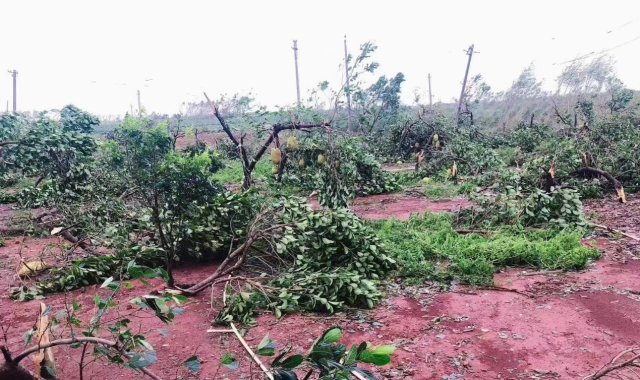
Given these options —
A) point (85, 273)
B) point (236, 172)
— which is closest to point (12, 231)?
Answer: point (85, 273)

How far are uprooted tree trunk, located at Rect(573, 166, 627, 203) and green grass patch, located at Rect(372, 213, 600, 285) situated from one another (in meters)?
2.86

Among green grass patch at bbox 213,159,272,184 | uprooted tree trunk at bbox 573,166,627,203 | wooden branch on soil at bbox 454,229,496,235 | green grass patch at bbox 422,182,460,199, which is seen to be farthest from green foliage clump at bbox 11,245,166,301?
green grass patch at bbox 213,159,272,184

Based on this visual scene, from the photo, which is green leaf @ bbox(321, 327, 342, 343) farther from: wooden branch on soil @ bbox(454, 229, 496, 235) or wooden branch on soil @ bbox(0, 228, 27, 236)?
wooden branch on soil @ bbox(0, 228, 27, 236)

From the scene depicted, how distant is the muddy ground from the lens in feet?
10.1

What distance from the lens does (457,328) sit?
362 centimetres

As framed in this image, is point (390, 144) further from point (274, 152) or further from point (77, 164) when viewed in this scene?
point (77, 164)

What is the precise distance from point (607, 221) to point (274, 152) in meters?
5.82

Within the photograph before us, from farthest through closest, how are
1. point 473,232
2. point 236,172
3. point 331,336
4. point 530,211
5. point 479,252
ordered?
1. point 236,172
2. point 530,211
3. point 473,232
4. point 479,252
5. point 331,336

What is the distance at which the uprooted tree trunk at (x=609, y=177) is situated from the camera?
7790mm

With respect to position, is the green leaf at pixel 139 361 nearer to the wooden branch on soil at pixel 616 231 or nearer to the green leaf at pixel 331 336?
the green leaf at pixel 331 336

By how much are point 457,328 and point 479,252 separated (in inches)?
69.0

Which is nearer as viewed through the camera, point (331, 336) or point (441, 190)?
point (331, 336)

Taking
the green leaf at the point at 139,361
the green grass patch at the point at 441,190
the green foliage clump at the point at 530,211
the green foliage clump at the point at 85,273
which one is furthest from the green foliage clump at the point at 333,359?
the green grass patch at the point at 441,190

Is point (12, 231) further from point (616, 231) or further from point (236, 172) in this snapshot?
point (616, 231)
